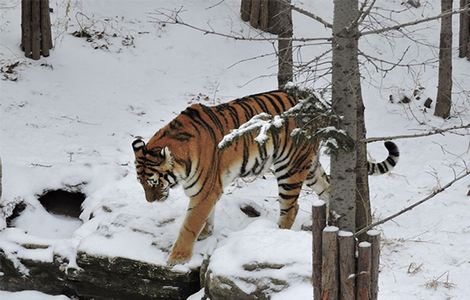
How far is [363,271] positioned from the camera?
3057 mm

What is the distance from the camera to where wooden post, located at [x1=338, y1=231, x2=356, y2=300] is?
3.04m

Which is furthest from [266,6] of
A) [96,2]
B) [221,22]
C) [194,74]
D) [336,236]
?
[336,236]

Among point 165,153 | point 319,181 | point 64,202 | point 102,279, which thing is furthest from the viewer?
point 64,202

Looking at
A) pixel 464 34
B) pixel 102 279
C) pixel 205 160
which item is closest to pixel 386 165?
pixel 205 160

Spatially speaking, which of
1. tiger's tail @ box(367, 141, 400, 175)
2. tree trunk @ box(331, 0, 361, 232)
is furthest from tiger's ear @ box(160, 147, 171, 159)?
tree trunk @ box(331, 0, 361, 232)

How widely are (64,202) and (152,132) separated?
209 cm

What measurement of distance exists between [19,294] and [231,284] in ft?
7.45

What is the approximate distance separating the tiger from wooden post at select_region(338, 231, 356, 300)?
84.2 inches

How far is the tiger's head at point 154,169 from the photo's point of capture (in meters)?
5.32

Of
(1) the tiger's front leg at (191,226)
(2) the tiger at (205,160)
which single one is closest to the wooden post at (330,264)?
(2) the tiger at (205,160)

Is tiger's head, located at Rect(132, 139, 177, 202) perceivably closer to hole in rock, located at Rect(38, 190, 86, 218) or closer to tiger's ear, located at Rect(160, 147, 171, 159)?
tiger's ear, located at Rect(160, 147, 171, 159)

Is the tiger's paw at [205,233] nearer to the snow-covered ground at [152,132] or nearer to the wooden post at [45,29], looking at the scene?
the snow-covered ground at [152,132]

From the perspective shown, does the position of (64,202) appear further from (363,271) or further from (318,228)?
(363,271)

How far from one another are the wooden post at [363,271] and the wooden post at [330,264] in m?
0.10
